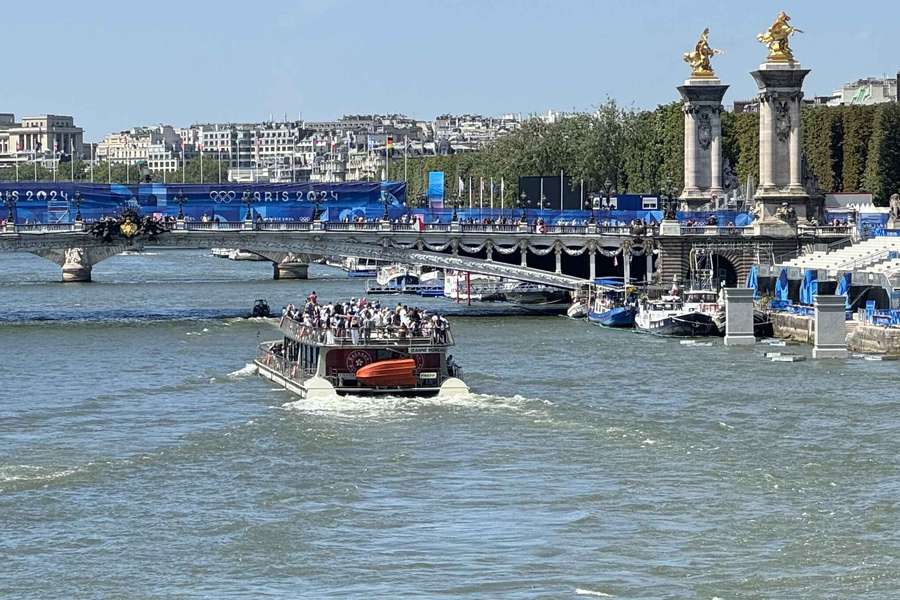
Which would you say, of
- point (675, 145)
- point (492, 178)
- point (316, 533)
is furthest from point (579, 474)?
point (492, 178)

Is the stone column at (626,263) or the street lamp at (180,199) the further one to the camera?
the street lamp at (180,199)

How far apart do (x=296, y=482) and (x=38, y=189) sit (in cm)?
6280

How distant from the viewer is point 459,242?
9538 cm

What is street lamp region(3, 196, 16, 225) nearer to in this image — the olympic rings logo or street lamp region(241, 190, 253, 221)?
street lamp region(241, 190, 253, 221)

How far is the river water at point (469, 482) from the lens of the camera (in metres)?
38.6

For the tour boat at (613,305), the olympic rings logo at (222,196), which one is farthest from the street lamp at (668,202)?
the olympic rings logo at (222,196)

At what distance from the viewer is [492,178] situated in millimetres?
174375

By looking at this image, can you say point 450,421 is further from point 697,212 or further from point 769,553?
point 697,212

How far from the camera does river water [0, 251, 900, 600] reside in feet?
127

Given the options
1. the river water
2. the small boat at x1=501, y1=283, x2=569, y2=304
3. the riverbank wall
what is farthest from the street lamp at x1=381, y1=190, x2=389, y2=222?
the river water

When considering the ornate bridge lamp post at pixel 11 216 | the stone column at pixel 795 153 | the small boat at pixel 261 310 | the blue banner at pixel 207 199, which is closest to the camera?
the ornate bridge lamp post at pixel 11 216

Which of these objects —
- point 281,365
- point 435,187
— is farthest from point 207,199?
point 281,365

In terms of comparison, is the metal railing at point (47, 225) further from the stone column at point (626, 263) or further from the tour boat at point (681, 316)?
the tour boat at point (681, 316)

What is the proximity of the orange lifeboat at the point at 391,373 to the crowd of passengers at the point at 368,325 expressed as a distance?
2.16ft
